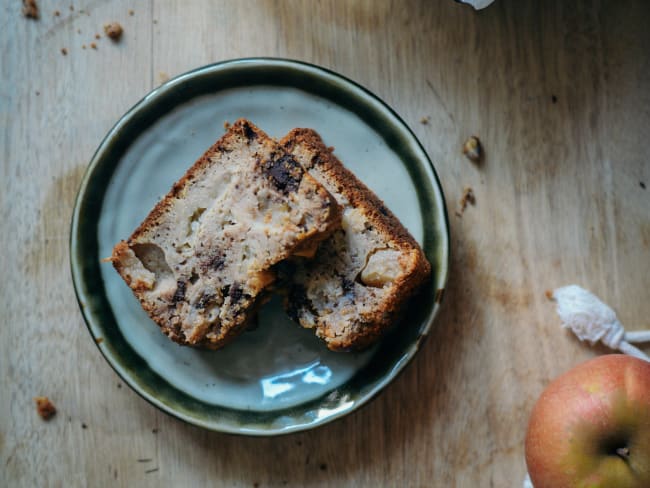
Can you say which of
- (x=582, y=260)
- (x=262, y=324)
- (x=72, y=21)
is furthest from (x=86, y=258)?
(x=582, y=260)

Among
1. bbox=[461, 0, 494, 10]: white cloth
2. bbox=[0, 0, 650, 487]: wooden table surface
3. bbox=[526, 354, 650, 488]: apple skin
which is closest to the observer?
bbox=[526, 354, 650, 488]: apple skin

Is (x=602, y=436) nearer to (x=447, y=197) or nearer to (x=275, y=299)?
(x=447, y=197)

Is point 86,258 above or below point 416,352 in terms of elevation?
above

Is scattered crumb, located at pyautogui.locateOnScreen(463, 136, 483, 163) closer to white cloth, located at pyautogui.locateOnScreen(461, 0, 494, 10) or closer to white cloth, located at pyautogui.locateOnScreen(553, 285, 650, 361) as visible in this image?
white cloth, located at pyautogui.locateOnScreen(461, 0, 494, 10)

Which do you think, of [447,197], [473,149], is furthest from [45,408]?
[473,149]

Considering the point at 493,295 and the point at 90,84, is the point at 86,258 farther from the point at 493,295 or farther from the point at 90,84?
the point at 493,295

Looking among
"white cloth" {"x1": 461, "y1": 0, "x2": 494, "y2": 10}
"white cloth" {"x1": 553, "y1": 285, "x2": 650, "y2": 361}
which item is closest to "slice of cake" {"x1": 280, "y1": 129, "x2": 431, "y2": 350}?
"white cloth" {"x1": 553, "y1": 285, "x2": 650, "y2": 361}
